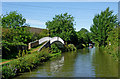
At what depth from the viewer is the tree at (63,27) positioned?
3014cm

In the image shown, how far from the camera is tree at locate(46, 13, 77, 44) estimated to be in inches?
Answer: 1187

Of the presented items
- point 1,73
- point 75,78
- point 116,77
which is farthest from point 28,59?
point 116,77

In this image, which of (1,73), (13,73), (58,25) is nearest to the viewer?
(1,73)

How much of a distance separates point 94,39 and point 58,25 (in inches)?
588

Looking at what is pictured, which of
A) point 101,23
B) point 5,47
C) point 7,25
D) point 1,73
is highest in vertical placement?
point 101,23

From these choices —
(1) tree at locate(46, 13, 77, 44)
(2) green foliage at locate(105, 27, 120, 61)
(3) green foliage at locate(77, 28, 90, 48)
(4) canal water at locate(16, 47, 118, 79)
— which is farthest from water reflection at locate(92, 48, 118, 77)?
(3) green foliage at locate(77, 28, 90, 48)

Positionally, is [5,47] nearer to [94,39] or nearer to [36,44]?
[36,44]

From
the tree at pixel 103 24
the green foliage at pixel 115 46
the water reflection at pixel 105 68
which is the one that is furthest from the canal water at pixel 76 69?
the tree at pixel 103 24

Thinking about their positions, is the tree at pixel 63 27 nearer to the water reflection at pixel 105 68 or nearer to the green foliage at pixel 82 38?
the green foliage at pixel 82 38

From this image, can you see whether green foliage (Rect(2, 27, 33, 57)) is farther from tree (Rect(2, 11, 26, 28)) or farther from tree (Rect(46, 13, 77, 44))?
tree (Rect(46, 13, 77, 44))

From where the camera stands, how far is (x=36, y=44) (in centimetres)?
2305

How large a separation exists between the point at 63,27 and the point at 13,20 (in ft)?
47.4

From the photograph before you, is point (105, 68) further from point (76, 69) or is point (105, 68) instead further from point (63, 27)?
point (63, 27)

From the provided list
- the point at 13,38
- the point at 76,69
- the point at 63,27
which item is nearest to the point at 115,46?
the point at 76,69
